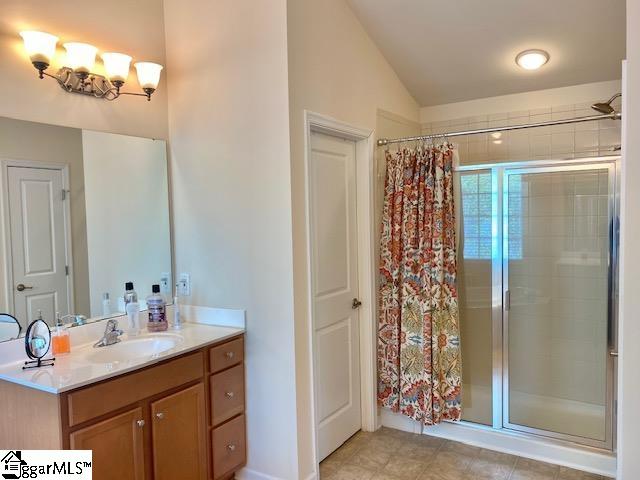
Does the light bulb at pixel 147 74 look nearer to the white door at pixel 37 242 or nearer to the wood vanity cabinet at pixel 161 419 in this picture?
the white door at pixel 37 242

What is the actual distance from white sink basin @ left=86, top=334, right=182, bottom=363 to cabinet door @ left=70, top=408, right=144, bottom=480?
34cm

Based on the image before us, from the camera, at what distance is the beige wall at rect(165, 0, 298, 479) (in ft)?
8.00

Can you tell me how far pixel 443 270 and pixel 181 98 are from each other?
73.2 inches

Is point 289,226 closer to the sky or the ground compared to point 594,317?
closer to the sky

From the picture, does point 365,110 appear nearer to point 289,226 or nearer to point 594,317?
point 289,226

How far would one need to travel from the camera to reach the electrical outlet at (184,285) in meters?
2.79

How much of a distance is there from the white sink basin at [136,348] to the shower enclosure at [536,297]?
1949 mm

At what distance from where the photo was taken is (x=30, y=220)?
2.18 meters

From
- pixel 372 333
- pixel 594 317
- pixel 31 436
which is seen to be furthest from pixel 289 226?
pixel 594 317

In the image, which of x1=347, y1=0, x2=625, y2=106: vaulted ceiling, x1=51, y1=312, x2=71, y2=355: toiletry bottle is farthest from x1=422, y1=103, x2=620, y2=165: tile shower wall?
x1=51, y1=312, x2=71, y2=355: toiletry bottle

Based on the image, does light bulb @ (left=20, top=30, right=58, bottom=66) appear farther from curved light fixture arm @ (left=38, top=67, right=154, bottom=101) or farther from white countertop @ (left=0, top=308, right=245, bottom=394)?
white countertop @ (left=0, top=308, right=245, bottom=394)

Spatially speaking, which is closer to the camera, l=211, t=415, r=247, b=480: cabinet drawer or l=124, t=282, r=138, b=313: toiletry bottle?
l=211, t=415, r=247, b=480: cabinet drawer

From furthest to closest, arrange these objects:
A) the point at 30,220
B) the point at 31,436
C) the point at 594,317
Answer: the point at 594,317, the point at 30,220, the point at 31,436

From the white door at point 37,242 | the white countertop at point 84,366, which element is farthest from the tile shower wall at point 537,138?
the white door at point 37,242
